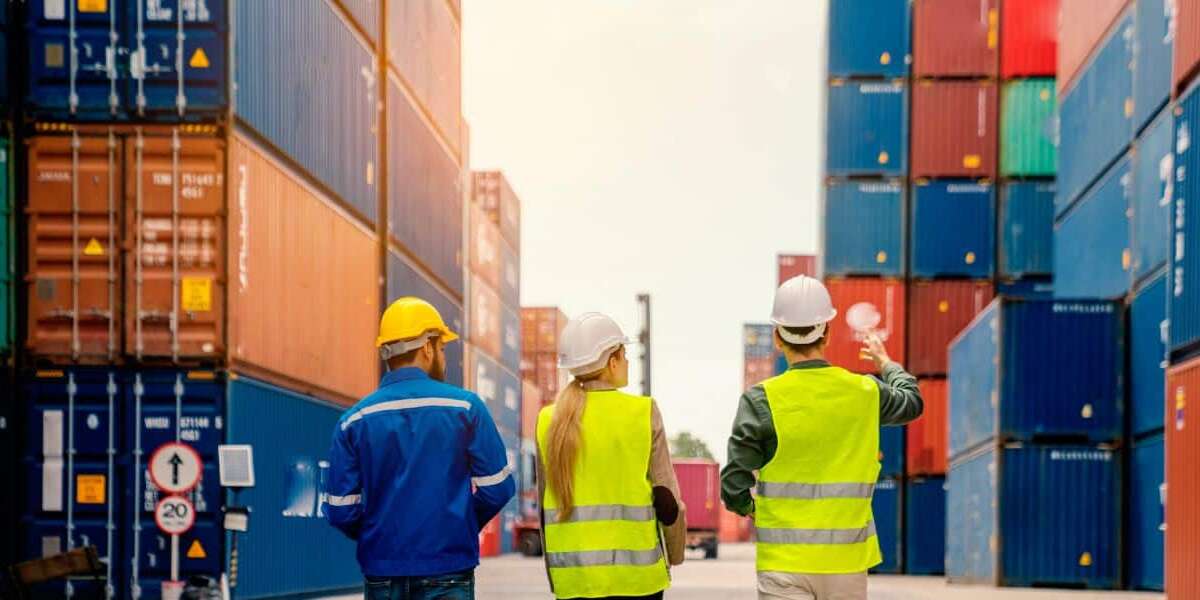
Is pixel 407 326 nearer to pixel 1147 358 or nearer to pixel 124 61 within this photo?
pixel 124 61

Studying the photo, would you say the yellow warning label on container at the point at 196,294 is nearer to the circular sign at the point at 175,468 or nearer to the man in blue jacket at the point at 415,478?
the circular sign at the point at 175,468

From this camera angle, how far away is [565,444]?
604 centimetres

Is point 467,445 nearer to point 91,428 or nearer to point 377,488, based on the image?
point 377,488

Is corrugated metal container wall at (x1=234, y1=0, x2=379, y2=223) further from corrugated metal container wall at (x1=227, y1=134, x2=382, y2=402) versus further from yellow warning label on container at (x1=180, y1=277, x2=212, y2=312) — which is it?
yellow warning label on container at (x1=180, y1=277, x2=212, y2=312)

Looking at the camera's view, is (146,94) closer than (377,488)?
No

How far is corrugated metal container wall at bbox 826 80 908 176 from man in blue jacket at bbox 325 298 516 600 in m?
27.8

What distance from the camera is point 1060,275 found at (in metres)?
28.8

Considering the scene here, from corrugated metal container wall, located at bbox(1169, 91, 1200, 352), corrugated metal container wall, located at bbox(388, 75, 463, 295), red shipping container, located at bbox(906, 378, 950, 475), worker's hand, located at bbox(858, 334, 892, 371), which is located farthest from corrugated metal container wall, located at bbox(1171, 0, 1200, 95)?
red shipping container, located at bbox(906, 378, 950, 475)

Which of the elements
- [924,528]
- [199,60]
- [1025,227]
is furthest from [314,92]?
[924,528]

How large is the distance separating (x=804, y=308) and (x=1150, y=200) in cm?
1789

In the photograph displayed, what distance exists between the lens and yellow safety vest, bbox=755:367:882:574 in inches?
228

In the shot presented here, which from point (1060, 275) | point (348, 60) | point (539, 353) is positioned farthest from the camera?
point (539, 353)

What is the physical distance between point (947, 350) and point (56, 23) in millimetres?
20879

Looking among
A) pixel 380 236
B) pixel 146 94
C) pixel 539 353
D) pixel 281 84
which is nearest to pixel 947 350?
pixel 380 236
